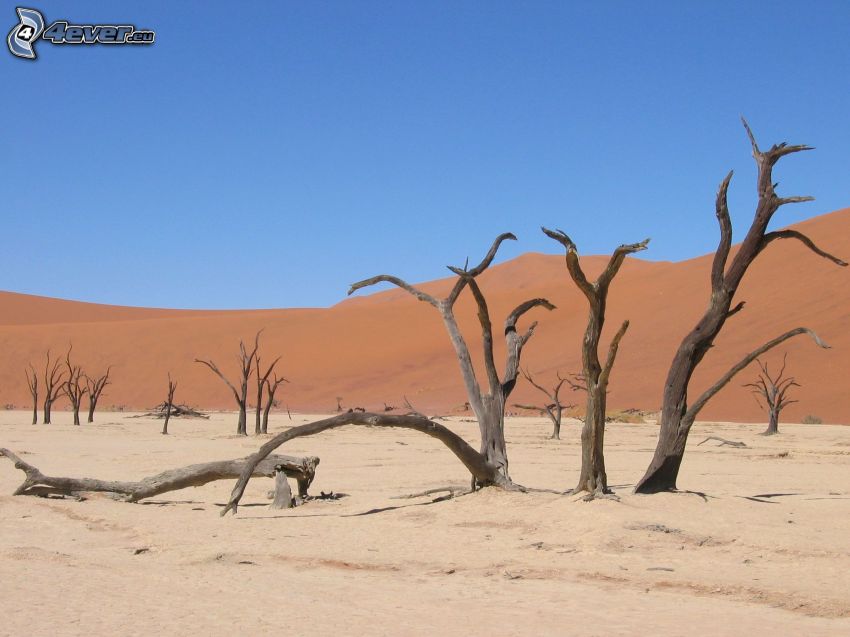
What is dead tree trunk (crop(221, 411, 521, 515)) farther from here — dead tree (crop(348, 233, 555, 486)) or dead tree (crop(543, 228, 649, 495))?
dead tree (crop(543, 228, 649, 495))

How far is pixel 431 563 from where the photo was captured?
21.7 feet

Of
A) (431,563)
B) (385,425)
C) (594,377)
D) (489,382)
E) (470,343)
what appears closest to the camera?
(431,563)

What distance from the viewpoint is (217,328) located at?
6888 cm

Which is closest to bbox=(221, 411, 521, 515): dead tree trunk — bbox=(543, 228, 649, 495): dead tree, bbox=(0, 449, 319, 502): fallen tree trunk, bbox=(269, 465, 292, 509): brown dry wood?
bbox=(269, 465, 292, 509): brown dry wood

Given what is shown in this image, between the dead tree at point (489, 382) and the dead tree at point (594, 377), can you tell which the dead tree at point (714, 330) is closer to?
the dead tree at point (594, 377)

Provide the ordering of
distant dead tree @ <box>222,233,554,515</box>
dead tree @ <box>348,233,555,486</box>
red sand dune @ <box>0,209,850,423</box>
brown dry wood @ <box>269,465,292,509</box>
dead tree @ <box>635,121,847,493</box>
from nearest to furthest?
distant dead tree @ <box>222,233,554,515</box>
dead tree @ <box>635,121,847,493</box>
dead tree @ <box>348,233,555,486</box>
brown dry wood @ <box>269,465,292,509</box>
red sand dune @ <box>0,209,850,423</box>

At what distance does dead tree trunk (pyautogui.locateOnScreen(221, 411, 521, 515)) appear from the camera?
847 centimetres

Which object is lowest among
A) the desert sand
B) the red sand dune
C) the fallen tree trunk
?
the desert sand

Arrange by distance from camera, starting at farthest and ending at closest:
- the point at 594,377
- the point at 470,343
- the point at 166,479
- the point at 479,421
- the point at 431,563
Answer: the point at 470,343 < the point at 166,479 < the point at 479,421 < the point at 594,377 < the point at 431,563

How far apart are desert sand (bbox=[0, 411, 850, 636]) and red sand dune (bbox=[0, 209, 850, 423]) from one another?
90.0ft

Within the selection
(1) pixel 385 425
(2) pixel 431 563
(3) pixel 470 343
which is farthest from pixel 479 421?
(3) pixel 470 343

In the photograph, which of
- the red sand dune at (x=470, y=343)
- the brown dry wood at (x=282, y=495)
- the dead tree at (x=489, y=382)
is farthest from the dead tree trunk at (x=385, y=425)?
the red sand dune at (x=470, y=343)

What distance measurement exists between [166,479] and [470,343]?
4951cm

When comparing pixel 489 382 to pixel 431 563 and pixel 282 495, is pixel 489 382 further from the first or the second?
pixel 431 563
